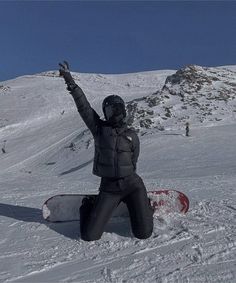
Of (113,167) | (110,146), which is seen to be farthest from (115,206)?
(110,146)

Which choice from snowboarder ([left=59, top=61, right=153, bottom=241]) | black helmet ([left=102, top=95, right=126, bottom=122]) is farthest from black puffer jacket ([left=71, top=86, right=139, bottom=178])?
black helmet ([left=102, top=95, right=126, bottom=122])

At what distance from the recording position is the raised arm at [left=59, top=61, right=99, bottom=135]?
20.3ft

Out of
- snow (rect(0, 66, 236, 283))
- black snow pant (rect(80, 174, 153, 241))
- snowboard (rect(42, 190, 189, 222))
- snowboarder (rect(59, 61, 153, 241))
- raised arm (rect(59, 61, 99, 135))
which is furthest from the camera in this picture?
snowboard (rect(42, 190, 189, 222))

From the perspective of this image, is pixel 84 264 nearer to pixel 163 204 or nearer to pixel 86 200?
pixel 86 200

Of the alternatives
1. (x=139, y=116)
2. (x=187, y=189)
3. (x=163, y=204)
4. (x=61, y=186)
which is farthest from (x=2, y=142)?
(x=163, y=204)

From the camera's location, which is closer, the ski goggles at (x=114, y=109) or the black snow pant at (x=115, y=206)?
the black snow pant at (x=115, y=206)

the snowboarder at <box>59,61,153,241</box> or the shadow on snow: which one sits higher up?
the snowboarder at <box>59,61,153,241</box>

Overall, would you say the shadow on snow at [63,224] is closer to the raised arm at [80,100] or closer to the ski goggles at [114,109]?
the raised arm at [80,100]

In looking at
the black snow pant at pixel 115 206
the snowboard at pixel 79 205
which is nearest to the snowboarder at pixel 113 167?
the black snow pant at pixel 115 206

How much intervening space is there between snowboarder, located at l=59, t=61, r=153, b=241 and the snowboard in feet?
2.01

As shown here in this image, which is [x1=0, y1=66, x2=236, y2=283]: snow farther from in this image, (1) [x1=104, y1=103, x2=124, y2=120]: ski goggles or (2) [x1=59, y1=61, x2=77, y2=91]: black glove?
(2) [x1=59, y1=61, x2=77, y2=91]: black glove

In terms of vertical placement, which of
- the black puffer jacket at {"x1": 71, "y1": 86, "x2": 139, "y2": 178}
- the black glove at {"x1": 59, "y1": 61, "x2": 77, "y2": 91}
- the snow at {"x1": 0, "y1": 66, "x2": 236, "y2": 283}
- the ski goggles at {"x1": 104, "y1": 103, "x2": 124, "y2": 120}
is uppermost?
the black glove at {"x1": 59, "y1": 61, "x2": 77, "y2": 91}

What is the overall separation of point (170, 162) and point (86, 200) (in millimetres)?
9881

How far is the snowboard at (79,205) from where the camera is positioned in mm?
6781
